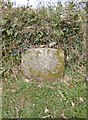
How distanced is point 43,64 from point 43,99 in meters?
0.79

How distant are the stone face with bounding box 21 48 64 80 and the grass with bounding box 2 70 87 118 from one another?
0.50 ft

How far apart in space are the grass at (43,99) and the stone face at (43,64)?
151mm

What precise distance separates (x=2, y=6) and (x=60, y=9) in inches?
44.6

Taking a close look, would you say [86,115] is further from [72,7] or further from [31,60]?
[72,7]

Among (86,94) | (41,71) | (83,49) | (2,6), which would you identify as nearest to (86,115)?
(86,94)

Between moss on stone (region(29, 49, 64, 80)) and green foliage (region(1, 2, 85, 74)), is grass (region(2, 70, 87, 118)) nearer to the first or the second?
moss on stone (region(29, 49, 64, 80))

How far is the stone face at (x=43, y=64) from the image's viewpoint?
19.9 ft

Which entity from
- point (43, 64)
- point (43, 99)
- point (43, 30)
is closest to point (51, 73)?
point (43, 64)

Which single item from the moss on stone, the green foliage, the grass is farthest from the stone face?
the green foliage

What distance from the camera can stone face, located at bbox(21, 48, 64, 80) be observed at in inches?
239

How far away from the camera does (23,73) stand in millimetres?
6223

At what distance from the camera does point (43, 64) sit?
6.07 meters

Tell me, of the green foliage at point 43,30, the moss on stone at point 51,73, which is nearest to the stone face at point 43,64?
the moss on stone at point 51,73

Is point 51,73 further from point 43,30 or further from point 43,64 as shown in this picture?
point 43,30
